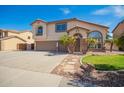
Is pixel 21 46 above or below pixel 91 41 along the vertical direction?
below

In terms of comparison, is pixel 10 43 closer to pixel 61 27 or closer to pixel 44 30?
pixel 44 30

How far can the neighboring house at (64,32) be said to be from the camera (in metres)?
18.6

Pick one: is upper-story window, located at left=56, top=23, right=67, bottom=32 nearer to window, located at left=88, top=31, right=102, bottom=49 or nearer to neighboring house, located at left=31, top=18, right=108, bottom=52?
neighboring house, located at left=31, top=18, right=108, bottom=52

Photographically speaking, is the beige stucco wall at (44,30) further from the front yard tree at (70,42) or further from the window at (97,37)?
the window at (97,37)

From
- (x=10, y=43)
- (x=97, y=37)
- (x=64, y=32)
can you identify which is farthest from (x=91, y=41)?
(x=10, y=43)

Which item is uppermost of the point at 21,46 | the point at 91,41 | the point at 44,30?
the point at 44,30

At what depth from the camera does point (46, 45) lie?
76.0ft

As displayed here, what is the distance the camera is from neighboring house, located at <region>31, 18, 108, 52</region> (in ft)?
60.9

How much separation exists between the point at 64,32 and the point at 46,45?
392cm

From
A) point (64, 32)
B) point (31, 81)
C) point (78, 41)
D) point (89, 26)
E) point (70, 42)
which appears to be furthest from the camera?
point (64, 32)
